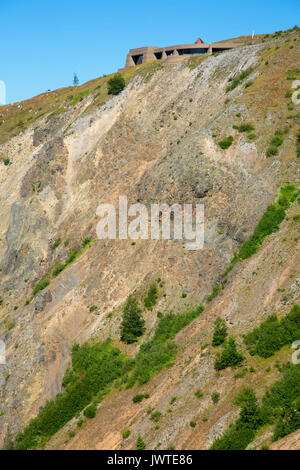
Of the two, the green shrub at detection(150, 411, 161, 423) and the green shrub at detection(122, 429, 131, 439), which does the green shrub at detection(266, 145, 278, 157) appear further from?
the green shrub at detection(122, 429, 131, 439)

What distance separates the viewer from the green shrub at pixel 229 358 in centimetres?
2561

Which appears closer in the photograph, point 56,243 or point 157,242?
point 157,242

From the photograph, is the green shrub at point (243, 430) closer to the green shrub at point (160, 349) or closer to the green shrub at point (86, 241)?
the green shrub at point (160, 349)

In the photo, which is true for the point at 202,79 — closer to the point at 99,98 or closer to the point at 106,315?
the point at 99,98

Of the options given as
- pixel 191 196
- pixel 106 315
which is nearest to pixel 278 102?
pixel 191 196

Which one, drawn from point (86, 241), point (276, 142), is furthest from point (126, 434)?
point (276, 142)

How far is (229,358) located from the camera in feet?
84.6

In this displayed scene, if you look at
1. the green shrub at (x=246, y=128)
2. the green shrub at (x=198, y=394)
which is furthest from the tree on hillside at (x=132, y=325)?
the green shrub at (x=246, y=128)

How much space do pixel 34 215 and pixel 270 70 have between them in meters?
25.8

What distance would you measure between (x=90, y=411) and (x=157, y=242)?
13.4m

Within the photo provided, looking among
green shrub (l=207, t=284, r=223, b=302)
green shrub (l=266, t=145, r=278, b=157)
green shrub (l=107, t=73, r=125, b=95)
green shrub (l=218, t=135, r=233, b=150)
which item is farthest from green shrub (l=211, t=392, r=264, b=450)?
green shrub (l=107, t=73, r=125, b=95)

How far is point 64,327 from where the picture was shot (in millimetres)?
39062

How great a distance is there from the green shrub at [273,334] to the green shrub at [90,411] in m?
9.54

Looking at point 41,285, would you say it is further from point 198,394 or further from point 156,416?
point 198,394
